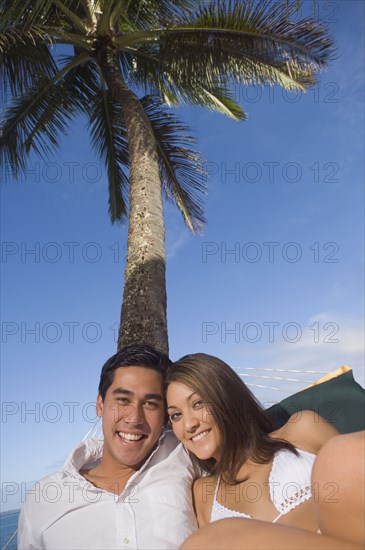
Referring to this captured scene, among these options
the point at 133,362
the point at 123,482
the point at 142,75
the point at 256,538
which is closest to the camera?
the point at 256,538

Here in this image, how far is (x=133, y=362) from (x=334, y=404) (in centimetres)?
108

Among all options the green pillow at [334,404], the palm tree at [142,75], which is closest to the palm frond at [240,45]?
the palm tree at [142,75]

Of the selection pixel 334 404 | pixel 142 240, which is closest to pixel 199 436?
pixel 334 404

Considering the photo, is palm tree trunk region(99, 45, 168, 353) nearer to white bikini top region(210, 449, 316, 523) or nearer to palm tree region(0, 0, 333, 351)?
palm tree region(0, 0, 333, 351)

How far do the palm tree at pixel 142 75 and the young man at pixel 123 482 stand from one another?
6.32ft

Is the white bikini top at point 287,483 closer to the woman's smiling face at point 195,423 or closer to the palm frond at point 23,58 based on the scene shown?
the woman's smiling face at point 195,423

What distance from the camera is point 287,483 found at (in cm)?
222

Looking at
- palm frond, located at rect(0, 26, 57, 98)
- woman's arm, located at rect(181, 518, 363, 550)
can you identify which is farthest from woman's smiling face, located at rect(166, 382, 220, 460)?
palm frond, located at rect(0, 26, 57, 98)

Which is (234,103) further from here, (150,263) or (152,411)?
(152,411)

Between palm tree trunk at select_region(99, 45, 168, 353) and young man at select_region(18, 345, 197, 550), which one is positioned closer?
young man at select_region(18, 345, 197, 550)

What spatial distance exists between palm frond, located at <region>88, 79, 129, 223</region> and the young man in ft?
21.4

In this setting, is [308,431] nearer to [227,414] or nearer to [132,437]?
[227,414]

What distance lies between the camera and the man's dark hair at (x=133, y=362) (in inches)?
108

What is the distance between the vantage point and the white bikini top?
216cm
